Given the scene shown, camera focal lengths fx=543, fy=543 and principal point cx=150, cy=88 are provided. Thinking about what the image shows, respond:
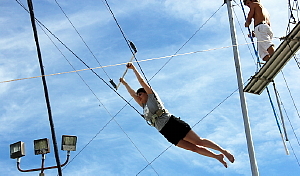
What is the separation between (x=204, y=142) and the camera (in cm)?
769

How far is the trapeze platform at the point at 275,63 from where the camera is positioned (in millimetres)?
9039

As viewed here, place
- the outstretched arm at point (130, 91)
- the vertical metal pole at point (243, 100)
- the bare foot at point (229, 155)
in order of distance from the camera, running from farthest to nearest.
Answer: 1. the vertical metal pole at point (243, 100)
2. the outstretched arm at point (130, 91)
3. the bare foot at point (229, 155)

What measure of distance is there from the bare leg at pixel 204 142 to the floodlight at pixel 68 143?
259 cm

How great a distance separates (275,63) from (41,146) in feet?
14.1

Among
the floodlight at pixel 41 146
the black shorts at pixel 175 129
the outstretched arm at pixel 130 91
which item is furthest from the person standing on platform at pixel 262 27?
the floodlight at pixel 41 146

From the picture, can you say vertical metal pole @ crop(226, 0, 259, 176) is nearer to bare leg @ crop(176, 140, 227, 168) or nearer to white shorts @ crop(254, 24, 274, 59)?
white shorts @ crop(254, 24, 274, 59)

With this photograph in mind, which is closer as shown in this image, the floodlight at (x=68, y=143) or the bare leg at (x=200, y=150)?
the bare leg at (x=200, y=150)

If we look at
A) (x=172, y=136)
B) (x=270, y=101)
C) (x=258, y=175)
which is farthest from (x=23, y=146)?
(x=270, y=101)

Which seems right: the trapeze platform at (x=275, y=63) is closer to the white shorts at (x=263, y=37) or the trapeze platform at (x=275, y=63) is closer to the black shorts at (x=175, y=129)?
the white shorts at (x=263, y=37)

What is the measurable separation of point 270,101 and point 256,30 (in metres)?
1.72

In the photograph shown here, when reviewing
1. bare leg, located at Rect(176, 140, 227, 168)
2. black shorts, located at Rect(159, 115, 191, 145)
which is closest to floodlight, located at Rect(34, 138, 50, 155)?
black shorts, located at Rect(159, 115, 191, 145)

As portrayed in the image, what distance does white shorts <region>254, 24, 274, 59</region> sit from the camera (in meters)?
9.40

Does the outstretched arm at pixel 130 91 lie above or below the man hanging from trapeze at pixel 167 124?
above

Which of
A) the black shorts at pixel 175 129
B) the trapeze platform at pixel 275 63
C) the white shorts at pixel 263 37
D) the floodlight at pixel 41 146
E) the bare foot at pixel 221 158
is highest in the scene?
the white shorts at pixel 263 37
